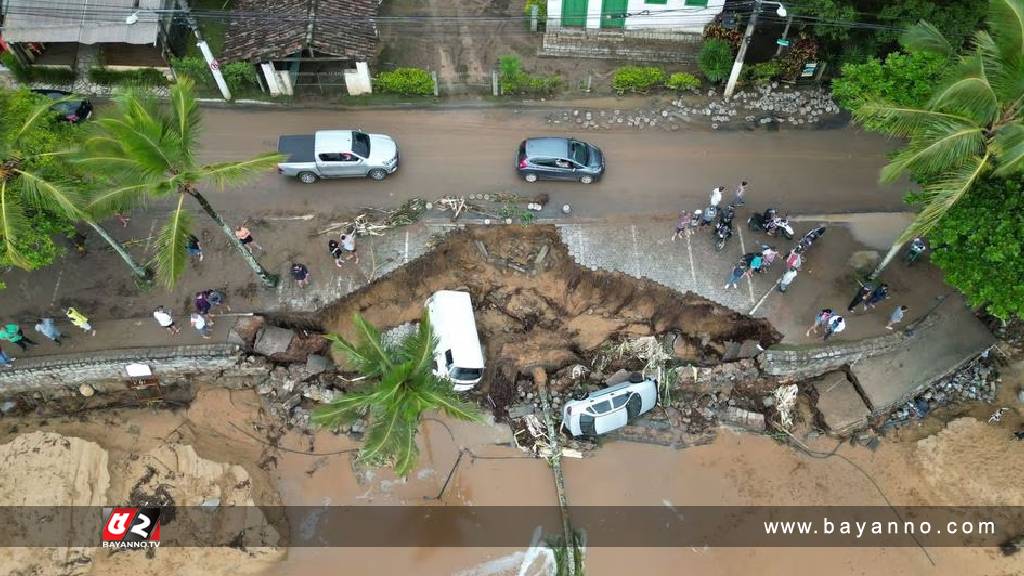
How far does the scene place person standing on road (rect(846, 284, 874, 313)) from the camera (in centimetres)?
2045

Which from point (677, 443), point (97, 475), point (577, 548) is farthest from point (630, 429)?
point (97, 475)

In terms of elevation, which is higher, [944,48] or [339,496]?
[944,48]

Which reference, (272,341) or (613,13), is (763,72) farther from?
(272,341)

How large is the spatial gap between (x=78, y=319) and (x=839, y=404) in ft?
76.9

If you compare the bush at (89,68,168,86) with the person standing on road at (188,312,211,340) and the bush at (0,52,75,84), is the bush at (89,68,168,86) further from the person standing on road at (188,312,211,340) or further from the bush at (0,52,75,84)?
the person standing on road at (188,312,211,340)

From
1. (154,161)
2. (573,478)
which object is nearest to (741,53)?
(573,478)

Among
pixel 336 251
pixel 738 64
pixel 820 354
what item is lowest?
pixel 820 354

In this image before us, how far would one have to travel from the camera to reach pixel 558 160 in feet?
74.2

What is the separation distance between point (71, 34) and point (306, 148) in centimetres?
1053

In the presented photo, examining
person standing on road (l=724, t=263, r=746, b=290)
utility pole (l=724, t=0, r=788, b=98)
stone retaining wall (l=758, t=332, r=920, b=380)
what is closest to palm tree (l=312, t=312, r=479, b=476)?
person standing on road (l=724, t=263, r=746, b=290)

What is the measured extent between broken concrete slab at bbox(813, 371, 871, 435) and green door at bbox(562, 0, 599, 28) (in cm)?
1619

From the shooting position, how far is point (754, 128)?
80.6 ft

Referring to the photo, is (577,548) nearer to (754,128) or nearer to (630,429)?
(630,429)

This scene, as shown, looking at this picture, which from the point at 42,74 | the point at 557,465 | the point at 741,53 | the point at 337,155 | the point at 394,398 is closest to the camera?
the point at 394,398
